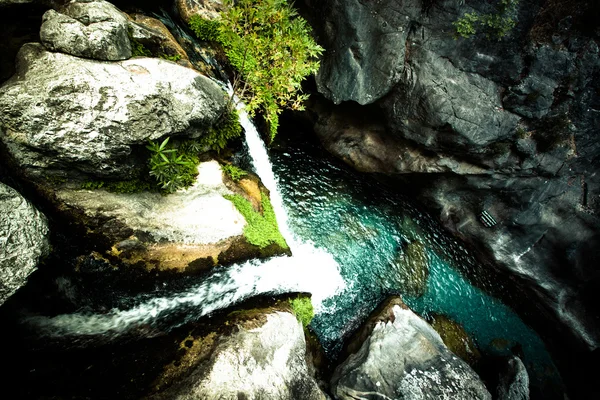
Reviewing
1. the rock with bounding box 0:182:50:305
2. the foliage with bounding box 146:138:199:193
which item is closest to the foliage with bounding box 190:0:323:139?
the foliage with bounding box 146:138:199:193

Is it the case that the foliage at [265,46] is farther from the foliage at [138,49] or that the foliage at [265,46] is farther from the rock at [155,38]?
the foliage at [138,49]

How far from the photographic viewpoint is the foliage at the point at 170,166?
5617mm

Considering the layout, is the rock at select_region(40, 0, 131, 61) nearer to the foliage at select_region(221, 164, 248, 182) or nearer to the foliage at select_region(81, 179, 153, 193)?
the foliage at select_region(81, 179, 153, 193)

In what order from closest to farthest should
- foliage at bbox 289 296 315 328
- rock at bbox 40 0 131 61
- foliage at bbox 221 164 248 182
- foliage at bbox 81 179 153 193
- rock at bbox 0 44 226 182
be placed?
rock at bbox 0 44 226 182, rock at bbox 40 0 131 61, foliage at bbox 81 179 153 193, foliage at bbox 289 296 315 328, foliage at bbox 221 164 248 182

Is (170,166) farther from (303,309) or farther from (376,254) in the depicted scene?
(376,254)

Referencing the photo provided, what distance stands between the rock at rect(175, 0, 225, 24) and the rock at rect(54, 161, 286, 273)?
19.1 feet

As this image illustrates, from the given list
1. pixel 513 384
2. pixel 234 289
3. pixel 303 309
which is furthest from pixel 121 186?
pixel 513 384

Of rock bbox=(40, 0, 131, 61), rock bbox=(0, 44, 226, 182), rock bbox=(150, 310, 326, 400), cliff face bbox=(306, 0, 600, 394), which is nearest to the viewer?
rock bbox=(150, 310, 326, 400)

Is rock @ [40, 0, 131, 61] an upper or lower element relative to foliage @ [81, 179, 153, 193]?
upper

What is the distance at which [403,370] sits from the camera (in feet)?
21.0

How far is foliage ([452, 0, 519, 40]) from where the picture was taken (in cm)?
854

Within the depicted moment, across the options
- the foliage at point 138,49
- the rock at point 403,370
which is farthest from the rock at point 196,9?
the rock at point 403,370

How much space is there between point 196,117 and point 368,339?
6.88 meters

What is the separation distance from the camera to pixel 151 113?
5.35m
